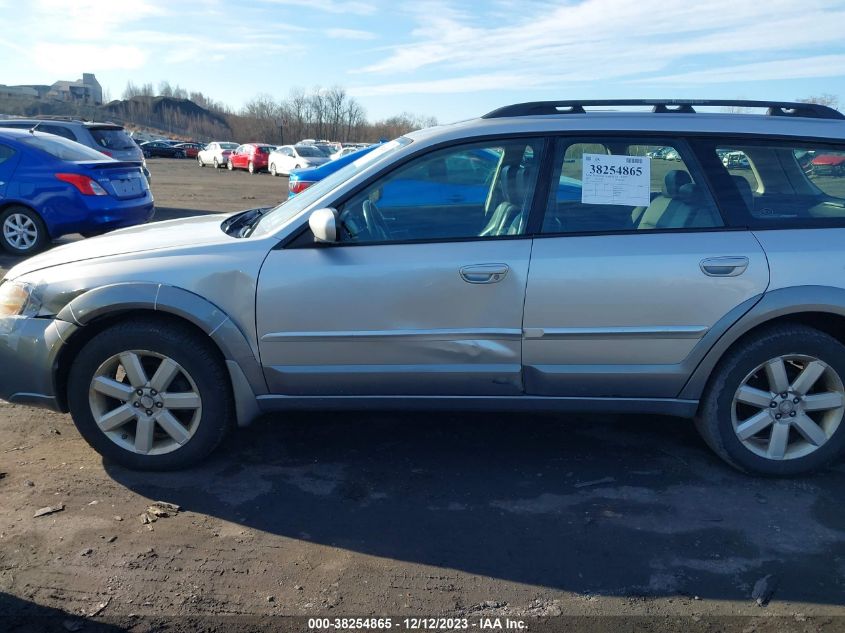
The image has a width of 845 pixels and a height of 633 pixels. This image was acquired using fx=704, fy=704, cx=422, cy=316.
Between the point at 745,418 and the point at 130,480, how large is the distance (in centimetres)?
313

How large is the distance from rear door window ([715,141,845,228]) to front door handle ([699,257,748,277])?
0.27 meters

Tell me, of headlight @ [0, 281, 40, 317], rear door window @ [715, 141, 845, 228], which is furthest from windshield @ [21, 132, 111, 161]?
rear door window @ [715, 141, 845, 228]

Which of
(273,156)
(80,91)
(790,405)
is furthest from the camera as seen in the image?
(80,91)

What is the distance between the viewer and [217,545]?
118 inches

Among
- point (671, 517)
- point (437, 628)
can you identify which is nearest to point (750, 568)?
point (671, 517)

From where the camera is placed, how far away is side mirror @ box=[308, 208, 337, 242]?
10.7 feet

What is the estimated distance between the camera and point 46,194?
876 centimetres

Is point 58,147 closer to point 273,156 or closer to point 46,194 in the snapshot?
point 46,194

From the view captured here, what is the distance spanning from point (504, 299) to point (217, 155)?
3966 centimetres

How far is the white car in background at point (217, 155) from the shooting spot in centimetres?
3950

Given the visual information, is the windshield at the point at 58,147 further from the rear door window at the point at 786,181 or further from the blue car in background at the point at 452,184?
the rear door window at the point at 786,181

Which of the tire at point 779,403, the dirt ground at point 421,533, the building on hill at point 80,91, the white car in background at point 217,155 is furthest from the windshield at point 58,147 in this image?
the building on hill at point 80,91

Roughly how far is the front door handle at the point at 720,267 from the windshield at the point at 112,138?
12984 mm

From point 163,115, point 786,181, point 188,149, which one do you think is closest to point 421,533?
point 786,181
